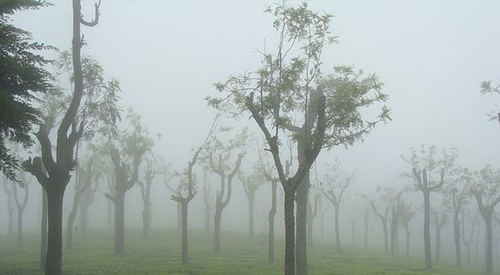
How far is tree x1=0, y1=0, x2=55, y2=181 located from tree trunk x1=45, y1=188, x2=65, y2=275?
5.85 m

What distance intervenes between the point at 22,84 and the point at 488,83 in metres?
26.4

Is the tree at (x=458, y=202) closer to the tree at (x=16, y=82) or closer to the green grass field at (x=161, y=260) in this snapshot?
the green grass field at (x=161, y=260)

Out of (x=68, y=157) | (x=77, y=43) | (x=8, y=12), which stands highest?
(x=77, y=43)

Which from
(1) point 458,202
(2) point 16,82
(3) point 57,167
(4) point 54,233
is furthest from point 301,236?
(1) point 458,202

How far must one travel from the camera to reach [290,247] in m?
16.2

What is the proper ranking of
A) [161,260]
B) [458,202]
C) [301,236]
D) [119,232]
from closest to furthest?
1. [301,236]
2. [161,260]
3. [119,232]
4. [458,202]

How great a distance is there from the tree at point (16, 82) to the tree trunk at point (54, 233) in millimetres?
5847

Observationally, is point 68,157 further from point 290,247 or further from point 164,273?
point 290,247

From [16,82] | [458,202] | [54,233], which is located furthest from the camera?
[458,202]

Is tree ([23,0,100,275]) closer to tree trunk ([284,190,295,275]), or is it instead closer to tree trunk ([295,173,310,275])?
tree trunk ([284,190,295,275])

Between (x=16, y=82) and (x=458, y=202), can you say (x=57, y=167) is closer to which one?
(x=16, y=82)

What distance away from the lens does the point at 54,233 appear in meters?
19.4

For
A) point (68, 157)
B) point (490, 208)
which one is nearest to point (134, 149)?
point (68, 157)

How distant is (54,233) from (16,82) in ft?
27.9
